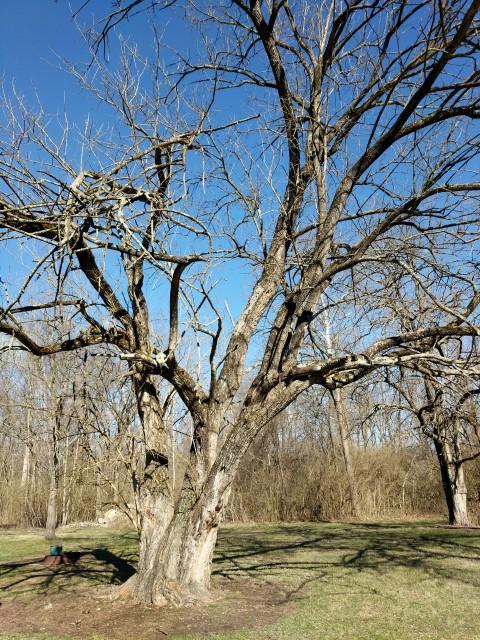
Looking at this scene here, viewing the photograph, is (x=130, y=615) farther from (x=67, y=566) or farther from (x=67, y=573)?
(x=67, y=566)

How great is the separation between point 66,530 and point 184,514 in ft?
36.0

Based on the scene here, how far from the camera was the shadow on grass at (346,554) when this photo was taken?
7.39 metres

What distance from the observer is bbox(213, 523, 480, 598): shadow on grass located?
7391 millimetres

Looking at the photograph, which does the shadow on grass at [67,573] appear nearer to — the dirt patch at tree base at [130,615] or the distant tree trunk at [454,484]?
the dirt patch at tree base at [130,615]

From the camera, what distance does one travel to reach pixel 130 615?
17.1 feet

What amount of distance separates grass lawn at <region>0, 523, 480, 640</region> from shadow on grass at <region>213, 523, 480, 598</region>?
2 cm

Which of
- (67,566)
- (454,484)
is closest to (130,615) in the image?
(67,566)

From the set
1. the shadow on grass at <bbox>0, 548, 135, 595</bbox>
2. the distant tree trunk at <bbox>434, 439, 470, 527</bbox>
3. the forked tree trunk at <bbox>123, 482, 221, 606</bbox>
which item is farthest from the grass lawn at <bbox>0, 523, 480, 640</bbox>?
the distant tree trunk at <bbox>434, 439, 470, 527</bbox>

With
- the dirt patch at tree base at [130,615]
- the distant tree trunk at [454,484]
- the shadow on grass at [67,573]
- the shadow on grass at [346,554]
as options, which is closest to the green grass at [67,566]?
the shadow on grass at [67,573]

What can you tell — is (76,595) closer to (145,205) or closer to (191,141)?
(145,205)

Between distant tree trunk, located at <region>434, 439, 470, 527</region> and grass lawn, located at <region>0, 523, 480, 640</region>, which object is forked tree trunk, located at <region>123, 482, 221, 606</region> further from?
distant tree trunk, located at <region>434, 439, 470, 527</region>

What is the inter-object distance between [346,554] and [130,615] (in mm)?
4794

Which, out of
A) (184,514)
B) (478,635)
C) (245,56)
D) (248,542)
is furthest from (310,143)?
(248,542)

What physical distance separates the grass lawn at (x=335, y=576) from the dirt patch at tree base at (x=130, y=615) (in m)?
0.08
